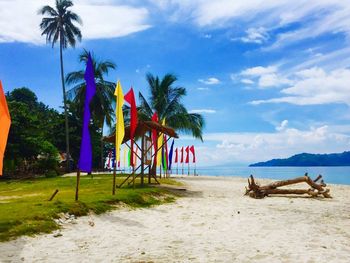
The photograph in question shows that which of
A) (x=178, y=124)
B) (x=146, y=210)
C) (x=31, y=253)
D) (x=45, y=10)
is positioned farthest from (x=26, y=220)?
(x=45, y=10)

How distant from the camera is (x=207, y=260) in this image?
22.2ft

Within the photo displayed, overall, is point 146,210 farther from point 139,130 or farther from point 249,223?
point 139,130

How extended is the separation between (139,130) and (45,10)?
25085 mm

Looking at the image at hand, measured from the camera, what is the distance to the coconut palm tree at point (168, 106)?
109 ft

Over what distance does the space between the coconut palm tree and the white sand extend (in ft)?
66.7

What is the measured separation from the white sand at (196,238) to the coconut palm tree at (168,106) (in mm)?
20330

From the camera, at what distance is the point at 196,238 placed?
8.56 metres

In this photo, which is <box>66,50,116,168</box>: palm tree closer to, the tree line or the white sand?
the tree line

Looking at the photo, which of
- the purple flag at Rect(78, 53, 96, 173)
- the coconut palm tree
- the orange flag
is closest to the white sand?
the purple flag at Rect(78, 53, 96, 173)

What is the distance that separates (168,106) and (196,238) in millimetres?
25403

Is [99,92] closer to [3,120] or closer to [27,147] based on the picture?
[27,147]

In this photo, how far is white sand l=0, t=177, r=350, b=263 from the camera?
6973mm

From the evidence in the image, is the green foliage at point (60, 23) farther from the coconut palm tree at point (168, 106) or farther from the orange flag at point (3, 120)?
the orange flag at point (3, 120)

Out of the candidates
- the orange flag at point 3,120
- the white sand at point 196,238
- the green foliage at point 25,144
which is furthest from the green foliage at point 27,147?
the orange flag at point 3,120
